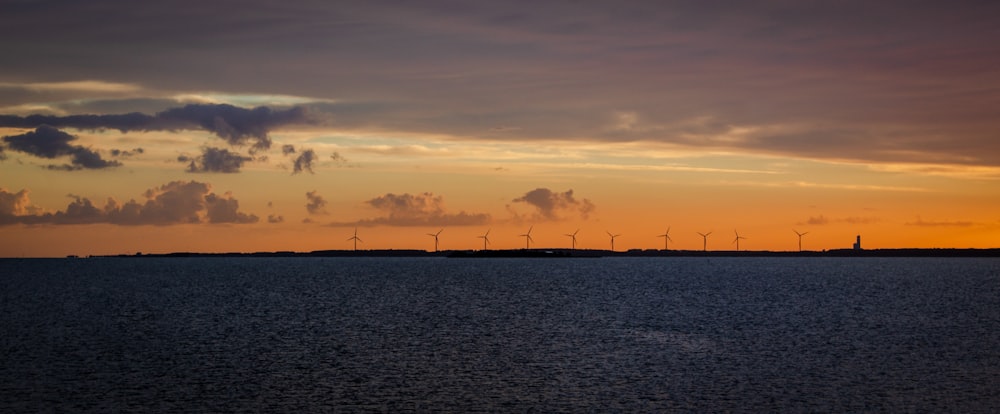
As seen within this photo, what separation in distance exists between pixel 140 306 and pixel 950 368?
113 metres

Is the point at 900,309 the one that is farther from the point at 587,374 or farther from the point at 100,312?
the point at 100,312

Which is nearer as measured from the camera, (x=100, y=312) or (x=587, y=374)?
(x=587, y=374)

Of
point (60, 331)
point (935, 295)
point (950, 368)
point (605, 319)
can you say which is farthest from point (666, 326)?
point (935, 295)

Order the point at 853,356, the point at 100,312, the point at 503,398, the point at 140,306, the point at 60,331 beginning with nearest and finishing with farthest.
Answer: the point at 503,398 → the point at 853,356 → the point at 60,331 → the point at 100,312 → the point at 140,306

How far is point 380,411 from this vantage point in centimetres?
5253

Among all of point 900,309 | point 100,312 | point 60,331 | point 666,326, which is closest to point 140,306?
point 100,312

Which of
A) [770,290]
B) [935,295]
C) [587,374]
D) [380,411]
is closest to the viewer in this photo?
[380,411]

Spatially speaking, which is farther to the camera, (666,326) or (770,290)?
(770,290)

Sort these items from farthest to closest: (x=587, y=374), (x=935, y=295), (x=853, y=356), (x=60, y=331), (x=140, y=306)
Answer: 1. (x=935, y=295)
2. (x=140, y=306)
3. (x=60, y=331)
4. (x=853, y=356)
5. (x=587, y=374)

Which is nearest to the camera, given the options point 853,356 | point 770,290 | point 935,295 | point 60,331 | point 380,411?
point 380,411

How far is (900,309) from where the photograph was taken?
132500 mm

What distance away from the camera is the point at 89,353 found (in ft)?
259

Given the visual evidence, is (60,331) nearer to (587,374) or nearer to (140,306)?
(140,306)

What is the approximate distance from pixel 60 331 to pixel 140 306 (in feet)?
139
